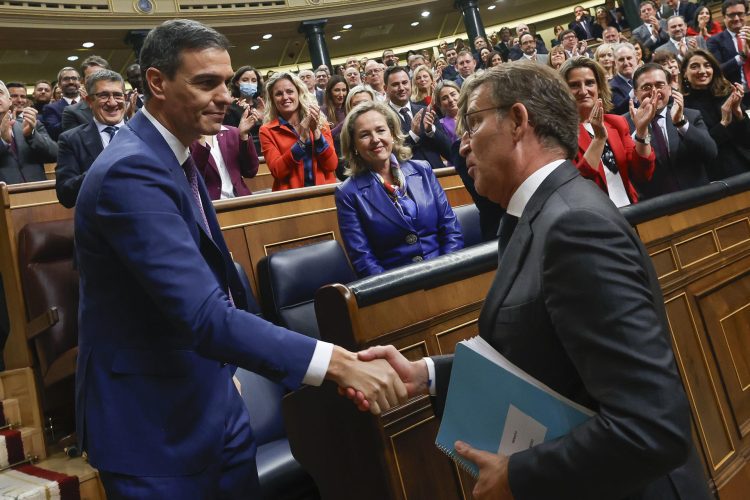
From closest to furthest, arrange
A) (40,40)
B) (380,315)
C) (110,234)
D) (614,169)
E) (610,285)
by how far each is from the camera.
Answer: (610,285) → (110,234) → (380,315) → (614,169) → (40,40)

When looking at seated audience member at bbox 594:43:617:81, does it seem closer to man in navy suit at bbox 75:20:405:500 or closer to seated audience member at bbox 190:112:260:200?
seated audience member at bbox 190:112:260:200

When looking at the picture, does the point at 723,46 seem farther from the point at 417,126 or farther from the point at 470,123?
the point at 470,123

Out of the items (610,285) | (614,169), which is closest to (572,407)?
(610,285)

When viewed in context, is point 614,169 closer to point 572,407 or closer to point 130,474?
point 572,407

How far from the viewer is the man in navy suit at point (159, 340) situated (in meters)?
0.77

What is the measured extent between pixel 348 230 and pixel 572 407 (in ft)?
3.81

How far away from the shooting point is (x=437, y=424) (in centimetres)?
96

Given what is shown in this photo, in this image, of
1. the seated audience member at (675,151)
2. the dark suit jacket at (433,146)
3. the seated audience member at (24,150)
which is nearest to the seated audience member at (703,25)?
the dark suit jacket at (433,146)

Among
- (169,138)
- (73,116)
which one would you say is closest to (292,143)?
(73,116)

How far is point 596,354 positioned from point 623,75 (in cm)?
274

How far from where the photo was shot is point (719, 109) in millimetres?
2275

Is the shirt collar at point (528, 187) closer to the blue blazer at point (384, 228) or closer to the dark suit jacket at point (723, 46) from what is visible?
the blue blazer at point (384, 228)

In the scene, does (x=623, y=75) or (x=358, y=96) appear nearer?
(x=358, y=96)

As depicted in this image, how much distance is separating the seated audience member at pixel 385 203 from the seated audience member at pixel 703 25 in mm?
4006
